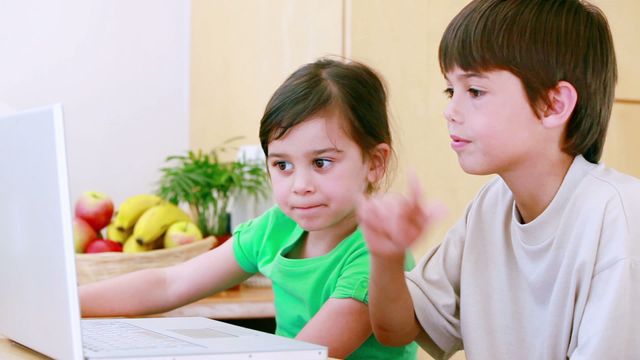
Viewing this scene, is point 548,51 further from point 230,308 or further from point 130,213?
point 130,213

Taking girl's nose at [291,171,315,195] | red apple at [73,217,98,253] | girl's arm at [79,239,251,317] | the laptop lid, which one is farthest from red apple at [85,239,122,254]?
the laptop lid

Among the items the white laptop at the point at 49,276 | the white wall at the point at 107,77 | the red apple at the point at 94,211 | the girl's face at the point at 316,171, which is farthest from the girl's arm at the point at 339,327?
the white wall at the point at 107,77

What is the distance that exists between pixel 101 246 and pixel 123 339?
994 millimetres

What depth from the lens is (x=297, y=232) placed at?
1.47 m

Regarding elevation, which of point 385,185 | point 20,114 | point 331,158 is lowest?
point 385,185

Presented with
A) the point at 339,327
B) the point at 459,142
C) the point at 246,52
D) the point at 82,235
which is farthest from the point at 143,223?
the point at 459,142

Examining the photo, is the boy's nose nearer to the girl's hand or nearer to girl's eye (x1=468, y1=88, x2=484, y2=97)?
girl's eye (x1=468, y1=88, x2=484, y2=97)

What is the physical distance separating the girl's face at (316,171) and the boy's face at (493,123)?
0.27m

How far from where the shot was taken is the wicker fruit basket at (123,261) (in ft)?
5.79

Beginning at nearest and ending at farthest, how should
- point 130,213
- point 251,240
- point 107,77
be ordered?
point 251,240
point 130,213
point 107,77

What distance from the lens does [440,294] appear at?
1.24 m

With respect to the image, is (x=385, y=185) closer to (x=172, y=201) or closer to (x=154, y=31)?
(x=172, y=201)

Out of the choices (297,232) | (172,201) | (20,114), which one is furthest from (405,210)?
(172,201)

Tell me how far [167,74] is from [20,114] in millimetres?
1787
